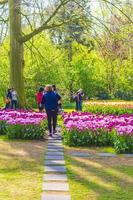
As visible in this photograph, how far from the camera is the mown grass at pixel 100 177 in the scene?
24.1 feet

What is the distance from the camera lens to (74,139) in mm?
13383

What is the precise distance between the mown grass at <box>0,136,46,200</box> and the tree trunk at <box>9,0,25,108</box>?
10.9 meters

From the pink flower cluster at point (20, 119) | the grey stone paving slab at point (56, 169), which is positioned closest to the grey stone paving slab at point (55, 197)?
the grey stone paving slab at point (56, 169)

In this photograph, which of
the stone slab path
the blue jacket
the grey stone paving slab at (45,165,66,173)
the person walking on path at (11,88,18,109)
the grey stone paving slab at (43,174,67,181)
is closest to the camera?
the stone slab path

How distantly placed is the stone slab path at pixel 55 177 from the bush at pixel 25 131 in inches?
95.1

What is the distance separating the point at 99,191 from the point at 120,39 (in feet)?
51.3

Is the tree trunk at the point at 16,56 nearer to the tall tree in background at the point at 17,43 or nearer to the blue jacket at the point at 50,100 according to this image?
the tall tree in background at the point at 17,43

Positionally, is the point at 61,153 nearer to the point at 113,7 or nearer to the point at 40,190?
the point at 40,190

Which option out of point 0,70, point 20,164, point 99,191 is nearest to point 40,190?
point 99,191

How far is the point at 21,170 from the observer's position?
362 inches

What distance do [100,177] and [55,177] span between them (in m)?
0.81

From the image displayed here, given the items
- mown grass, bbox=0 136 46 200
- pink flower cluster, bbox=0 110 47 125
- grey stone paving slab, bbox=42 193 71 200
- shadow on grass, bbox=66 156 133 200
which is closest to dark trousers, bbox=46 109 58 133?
pink flower cluster, bbox=0 110 47 125

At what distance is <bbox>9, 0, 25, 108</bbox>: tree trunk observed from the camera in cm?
2386

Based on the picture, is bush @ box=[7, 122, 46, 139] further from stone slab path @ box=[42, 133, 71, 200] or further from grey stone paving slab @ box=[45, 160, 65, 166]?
grey stone paving slab @ box=[45, 160, 65, 166]
